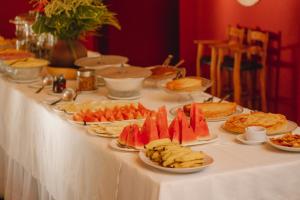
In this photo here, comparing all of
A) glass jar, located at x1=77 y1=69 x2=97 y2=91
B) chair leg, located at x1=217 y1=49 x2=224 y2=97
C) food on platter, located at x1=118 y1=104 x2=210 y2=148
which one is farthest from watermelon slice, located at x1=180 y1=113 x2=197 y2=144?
chair leg, located at x1=217 y1=49 x2=224 y2=97

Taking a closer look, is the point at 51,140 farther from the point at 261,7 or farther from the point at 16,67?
the point at 261,7

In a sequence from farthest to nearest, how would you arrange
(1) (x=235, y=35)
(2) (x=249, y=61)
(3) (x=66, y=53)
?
(1) (x=235, y=35)
(2) (x=249, y=61)
(3) (x=66, y=53)

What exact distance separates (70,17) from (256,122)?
1293mm

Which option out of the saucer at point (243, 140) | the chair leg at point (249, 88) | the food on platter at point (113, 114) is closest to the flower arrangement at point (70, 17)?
the food on platter at point (113, 114)

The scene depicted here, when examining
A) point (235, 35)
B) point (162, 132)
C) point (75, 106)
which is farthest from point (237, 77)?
point (162, 132)

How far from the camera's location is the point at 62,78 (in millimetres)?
2959

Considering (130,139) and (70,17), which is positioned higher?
(70,17)

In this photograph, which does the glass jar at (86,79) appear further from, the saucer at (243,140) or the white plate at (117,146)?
the saucer at (243,140)

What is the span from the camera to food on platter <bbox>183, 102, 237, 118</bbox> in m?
2.41

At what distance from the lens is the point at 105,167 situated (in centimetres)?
206

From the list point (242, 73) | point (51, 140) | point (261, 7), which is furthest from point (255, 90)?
point (51, 140)

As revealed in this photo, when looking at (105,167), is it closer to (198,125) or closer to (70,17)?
(198,125)

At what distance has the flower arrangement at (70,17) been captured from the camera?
3072 mm

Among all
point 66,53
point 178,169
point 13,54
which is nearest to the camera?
point 178,169
